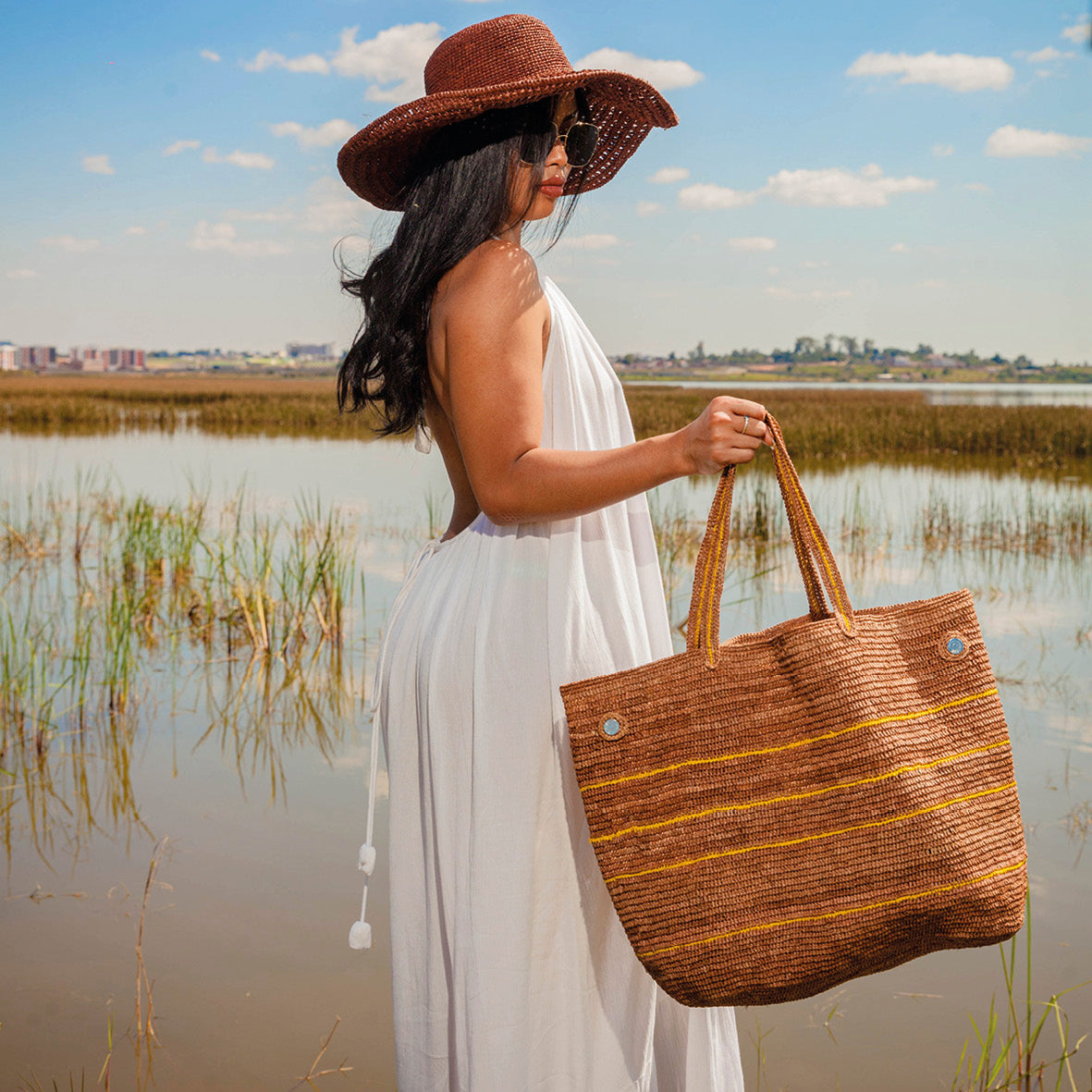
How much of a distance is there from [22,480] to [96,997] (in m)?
10.4

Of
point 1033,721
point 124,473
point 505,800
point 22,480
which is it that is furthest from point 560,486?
point 124,473

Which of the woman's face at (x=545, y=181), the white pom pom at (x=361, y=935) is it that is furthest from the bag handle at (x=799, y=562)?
the white pom pom at (x=361, y=935)

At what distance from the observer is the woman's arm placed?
55.0 inches

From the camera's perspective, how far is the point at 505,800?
1515 millimetres

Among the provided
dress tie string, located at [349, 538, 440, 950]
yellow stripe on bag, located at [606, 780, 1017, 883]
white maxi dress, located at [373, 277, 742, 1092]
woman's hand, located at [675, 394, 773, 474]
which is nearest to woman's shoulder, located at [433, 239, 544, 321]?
white maxi dress, located at [373, 277, 742, 1092]

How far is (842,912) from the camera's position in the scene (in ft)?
4.34

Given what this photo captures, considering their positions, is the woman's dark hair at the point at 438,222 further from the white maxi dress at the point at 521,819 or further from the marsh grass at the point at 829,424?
the marsh grass at the point at 829,424

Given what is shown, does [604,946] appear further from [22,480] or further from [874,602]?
[22,480]

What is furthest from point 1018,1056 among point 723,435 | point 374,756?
point 723,435

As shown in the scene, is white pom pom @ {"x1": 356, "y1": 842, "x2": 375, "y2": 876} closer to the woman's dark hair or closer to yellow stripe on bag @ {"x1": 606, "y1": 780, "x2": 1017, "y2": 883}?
yellow stripe on bag @ {"x1": 606, "y1": 780, "x2": 1017, "y2": 883}

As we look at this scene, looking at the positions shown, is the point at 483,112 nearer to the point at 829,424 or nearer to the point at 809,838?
the point at 809,838

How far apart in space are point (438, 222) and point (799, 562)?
66 centimetres

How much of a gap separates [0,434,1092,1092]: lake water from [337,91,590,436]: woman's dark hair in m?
0.72

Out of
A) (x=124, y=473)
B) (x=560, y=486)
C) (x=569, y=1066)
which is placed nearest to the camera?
(x=560, y=486)
